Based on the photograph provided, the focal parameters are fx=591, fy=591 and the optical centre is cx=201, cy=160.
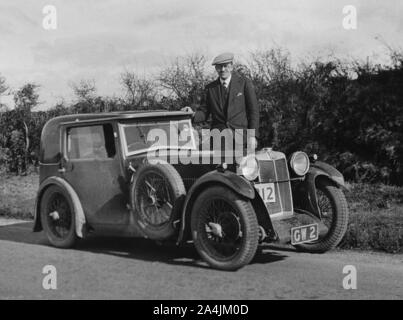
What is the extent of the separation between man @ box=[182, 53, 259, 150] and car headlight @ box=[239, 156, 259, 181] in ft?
A: 2.54

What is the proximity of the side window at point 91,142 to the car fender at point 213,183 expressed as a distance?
140 centimetres

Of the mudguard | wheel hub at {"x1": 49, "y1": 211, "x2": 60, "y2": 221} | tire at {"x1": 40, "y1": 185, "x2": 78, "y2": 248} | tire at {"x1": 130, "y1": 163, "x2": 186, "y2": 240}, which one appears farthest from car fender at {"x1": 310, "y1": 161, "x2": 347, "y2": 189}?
wheel hub at {"x1": 49, "y1": 211, "x2": 60, "y2": 221}

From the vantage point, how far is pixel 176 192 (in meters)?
6.11

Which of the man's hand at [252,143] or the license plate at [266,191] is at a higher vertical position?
the man's hand at [252,143]

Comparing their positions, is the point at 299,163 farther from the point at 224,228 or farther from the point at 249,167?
the point at 224,228

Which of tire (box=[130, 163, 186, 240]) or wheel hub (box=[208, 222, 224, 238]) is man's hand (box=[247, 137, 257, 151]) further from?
wheel hub (box=[208, 222, 224, 238])

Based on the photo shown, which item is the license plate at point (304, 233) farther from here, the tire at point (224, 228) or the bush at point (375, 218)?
the bush at point (375, 218)

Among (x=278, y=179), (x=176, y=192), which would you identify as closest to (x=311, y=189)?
(x=278, y=179)

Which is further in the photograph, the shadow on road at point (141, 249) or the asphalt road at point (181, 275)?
the shadow on road at point (141, 249)

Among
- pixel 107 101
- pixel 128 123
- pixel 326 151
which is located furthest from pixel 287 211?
pixel 107 101

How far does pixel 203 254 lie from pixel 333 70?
6002mm

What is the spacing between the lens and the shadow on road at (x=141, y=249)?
21.2 feet

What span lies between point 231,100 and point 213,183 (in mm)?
1427

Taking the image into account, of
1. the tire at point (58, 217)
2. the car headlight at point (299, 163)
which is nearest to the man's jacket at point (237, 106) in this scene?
the car headlight at point (299, 163)
